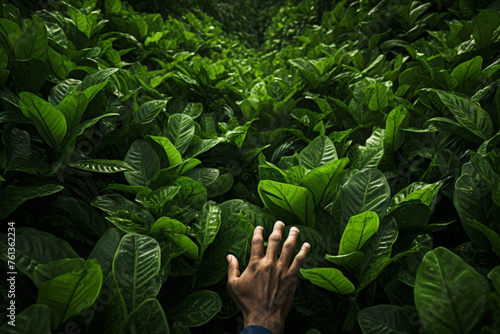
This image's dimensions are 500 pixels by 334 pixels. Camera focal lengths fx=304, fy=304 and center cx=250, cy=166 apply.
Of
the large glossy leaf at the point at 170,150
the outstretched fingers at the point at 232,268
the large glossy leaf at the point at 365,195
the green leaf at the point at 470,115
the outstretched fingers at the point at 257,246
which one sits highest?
the green leaf at the point at 470,115

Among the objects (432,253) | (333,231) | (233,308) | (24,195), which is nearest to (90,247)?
(24,195)

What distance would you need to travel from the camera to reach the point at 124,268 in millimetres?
819

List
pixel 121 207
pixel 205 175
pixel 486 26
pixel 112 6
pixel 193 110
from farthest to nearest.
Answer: pixel 112 6
pixel 193 110
pixel 486 26
pixel 205 175
pixel 121 207

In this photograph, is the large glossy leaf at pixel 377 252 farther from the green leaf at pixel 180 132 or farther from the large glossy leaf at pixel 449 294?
the green leaf at pixel 180 132

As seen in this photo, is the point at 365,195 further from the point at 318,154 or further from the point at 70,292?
the point at 70,292

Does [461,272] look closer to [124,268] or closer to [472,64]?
[124,268]

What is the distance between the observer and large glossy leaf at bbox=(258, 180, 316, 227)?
0.97 meters

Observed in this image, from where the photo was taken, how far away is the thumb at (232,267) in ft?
2.99

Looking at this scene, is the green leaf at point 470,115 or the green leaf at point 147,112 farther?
the green leaf at point 147,112

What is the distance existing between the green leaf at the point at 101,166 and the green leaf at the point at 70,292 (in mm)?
407

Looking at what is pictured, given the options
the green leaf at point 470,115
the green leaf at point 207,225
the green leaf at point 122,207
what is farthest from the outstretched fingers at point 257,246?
the green leaf at point 470,115

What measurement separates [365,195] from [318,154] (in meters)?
0.30

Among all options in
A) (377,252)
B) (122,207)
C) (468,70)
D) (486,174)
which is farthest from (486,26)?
(122,207)

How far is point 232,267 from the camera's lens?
3.04 feet
